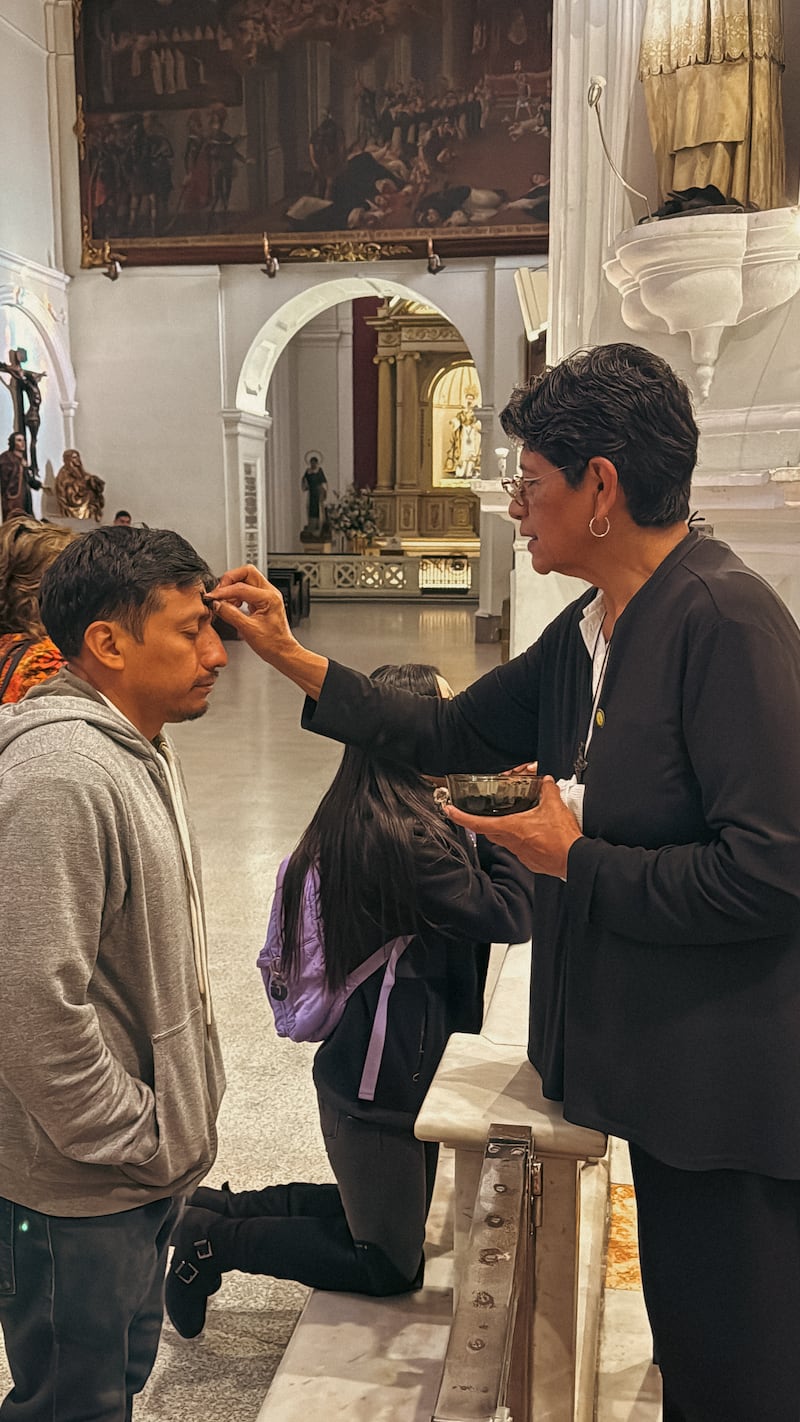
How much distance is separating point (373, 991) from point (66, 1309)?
0.91m

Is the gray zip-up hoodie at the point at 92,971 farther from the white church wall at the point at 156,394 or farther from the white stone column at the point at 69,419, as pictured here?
the white stone column at the point at 69,419

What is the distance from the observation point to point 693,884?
151cm

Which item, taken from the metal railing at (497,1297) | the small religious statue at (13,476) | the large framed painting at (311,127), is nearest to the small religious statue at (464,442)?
the large framed painting at (311,127)

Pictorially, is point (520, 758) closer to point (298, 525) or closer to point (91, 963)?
point (91, 963)

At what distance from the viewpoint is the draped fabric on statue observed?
3.79 m

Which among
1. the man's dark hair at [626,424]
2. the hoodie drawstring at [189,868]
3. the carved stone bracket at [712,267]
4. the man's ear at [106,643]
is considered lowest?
the hoodie drawstring at [189,868]

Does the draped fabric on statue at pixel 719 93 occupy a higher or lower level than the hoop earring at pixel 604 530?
higher

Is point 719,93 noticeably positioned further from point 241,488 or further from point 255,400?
point 255,400

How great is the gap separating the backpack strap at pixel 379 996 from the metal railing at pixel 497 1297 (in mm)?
748

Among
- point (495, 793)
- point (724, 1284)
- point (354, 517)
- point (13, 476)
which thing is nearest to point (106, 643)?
point (495, 793)

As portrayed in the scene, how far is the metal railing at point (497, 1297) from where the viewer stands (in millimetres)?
1089

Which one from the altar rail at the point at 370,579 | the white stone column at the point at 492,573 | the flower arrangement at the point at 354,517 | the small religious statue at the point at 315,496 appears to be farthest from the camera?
the small religious statue at the point at 315,496

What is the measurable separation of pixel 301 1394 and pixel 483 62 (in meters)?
17.2

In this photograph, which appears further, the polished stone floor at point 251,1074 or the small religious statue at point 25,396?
the small religious statue at point 25,396
